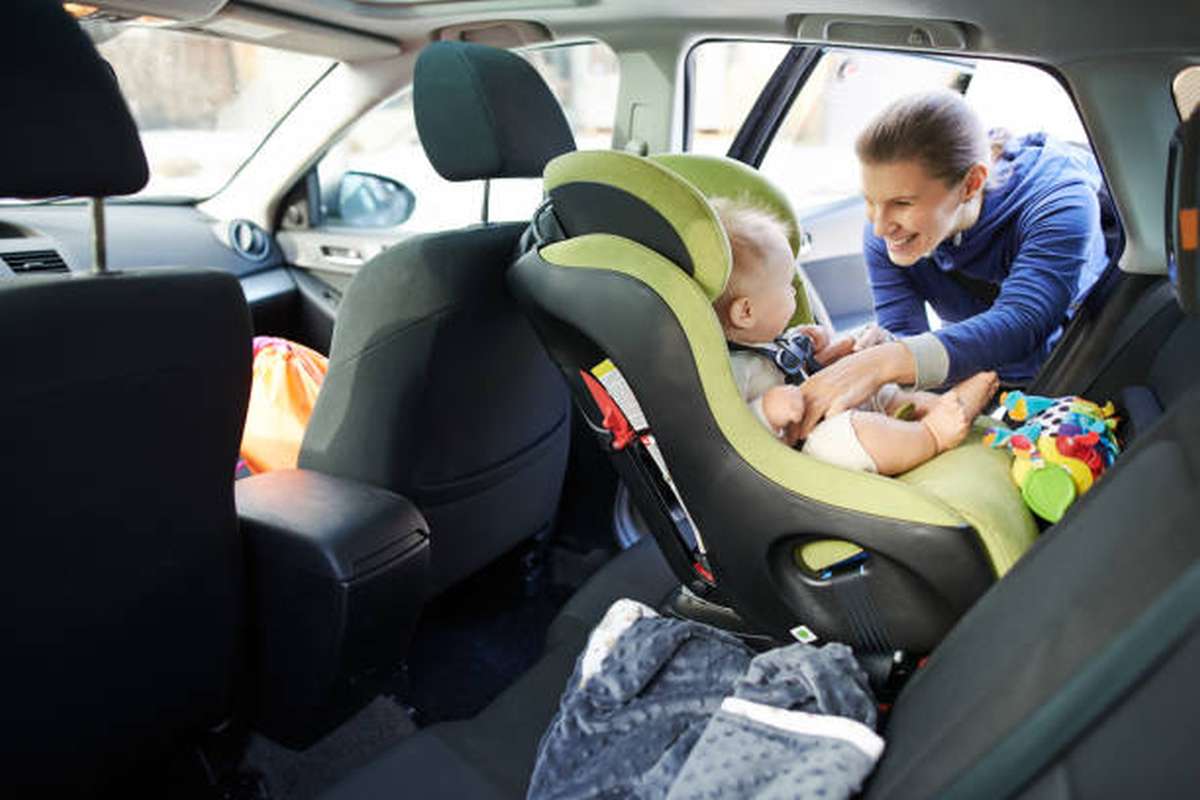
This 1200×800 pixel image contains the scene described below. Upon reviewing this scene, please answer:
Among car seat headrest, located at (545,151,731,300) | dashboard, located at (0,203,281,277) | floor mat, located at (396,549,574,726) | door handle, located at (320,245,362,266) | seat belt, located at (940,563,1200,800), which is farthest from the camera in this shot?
door handle, located at (320,245,362,266)

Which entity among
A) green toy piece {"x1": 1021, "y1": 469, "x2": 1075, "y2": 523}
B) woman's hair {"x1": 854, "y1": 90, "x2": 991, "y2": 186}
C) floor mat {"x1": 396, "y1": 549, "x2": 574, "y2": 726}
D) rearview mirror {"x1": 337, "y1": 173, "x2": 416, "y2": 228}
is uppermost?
woman's hair {"x1": 854, "y1": 90, "x2": 991, "y2": 186}

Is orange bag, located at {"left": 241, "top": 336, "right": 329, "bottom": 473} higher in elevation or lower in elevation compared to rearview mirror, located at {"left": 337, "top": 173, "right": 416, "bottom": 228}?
lower

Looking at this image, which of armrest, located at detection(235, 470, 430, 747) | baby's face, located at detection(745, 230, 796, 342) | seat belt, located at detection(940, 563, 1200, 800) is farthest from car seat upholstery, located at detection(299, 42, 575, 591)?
seat belt, located at detection(940, 563, 1200, 800)

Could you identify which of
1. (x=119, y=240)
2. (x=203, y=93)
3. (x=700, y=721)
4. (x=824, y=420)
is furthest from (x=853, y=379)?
(x=203, y=93)

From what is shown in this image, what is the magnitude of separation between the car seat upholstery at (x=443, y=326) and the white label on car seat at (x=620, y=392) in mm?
401

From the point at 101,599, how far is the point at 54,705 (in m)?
0.15

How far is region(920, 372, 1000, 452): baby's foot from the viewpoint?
1.52 metres

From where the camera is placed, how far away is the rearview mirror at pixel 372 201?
317 cm

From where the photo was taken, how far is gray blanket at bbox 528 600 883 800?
1.01m

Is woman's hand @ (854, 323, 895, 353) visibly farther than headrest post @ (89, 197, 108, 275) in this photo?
Yes

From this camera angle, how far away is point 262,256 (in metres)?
3.03

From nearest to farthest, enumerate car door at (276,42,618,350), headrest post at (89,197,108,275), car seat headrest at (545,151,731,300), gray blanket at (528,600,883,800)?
gray blanket at (528,600,883,800) < headrest post at (89,197,108,275) < car seat headrest at (545,151,731,300) < car door at (276,42,618,350)

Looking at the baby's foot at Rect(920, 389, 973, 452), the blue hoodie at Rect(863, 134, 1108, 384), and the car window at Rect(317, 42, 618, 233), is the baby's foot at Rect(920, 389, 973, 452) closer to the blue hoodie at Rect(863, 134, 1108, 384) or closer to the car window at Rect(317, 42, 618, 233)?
the blue hoodie at Rect(863, 134, 1108, 384)

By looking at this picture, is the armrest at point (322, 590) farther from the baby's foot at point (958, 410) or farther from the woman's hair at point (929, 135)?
the woman's hair at point (929, 135)
